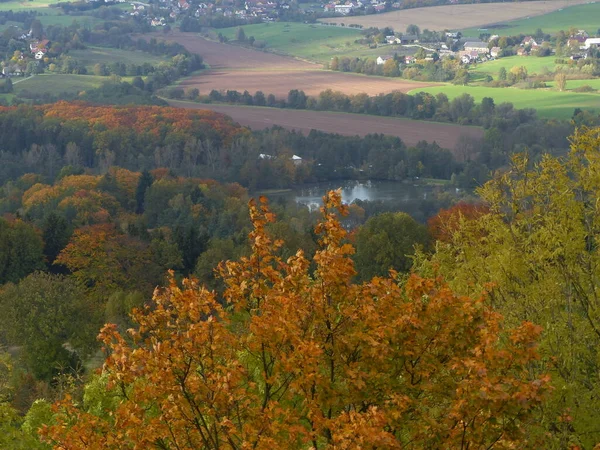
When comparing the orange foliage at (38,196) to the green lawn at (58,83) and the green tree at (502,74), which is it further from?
the green tree at (502,74)

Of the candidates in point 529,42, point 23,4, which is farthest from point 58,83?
point 23,4

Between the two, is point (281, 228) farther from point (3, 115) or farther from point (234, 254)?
point (3, 115)

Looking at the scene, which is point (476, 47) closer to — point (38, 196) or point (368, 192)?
point (368, 192)

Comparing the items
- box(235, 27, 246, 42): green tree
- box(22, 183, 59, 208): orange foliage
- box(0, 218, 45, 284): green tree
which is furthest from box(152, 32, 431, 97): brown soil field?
box(0, 218, 45, 284): green tree

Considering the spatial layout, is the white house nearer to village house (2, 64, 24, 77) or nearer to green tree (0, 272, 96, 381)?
village house (2, 64, 24, 77)

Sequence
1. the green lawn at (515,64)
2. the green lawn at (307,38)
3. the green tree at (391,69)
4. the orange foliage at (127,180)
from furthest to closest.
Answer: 1. the green lawn at (307,38)
2. the green tree at (391,69)
3. the green lawn at (515,64)
4. the orange foliage at (127,180)

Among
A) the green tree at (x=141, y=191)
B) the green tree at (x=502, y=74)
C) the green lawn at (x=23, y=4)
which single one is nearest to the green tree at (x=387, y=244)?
the green tree at (x=141, y=191)
